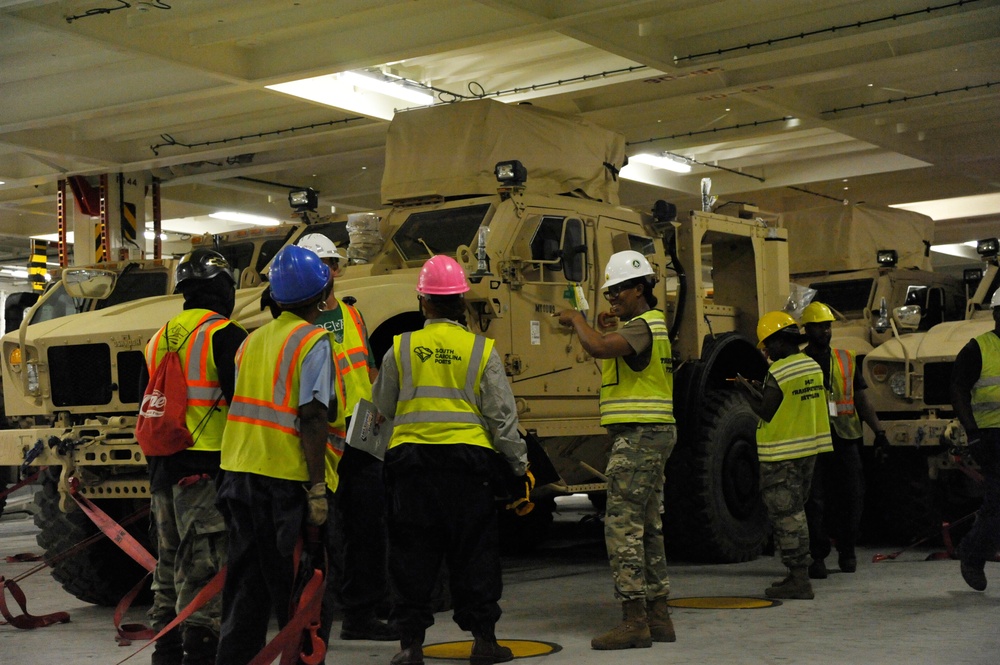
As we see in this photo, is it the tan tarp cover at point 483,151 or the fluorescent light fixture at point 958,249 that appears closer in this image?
the tan tarp cover at point 483,151

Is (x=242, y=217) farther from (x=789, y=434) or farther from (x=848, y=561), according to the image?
(x=789, y=434)

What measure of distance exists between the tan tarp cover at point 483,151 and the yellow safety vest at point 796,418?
88.9 inches

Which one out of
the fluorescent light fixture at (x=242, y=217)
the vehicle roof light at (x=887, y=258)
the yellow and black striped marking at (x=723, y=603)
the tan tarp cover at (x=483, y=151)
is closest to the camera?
the yellow and black striped marking at (x=723, y=603)

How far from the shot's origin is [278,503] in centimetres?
457

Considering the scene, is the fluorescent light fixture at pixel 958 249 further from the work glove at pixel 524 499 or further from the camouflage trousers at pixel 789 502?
the work glove at pixel 524 499

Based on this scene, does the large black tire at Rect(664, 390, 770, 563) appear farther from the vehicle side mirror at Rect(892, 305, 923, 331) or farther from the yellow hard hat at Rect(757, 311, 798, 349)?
the vehicle side mirror at Rect(892, 305, 923, 331)

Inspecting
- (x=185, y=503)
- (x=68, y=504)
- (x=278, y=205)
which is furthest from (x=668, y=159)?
(x=185, y=503)

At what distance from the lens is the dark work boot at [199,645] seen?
5.18 meters

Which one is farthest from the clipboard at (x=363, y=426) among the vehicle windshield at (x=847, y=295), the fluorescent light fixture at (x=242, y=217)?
the fluorescent light fixture at (x=242, y=217)

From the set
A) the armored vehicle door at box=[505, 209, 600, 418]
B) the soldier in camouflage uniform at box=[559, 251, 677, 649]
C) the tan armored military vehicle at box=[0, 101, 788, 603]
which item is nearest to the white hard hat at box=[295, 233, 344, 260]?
the tan armored military vehicle at box=[0, 101, 788, 603]

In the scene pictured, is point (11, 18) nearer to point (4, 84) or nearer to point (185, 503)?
point (4, 84)

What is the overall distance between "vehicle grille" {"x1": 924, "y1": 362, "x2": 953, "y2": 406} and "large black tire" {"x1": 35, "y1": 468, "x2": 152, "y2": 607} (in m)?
5.67

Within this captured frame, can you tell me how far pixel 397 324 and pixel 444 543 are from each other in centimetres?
204

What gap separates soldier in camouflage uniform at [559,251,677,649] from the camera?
6.17 metres
